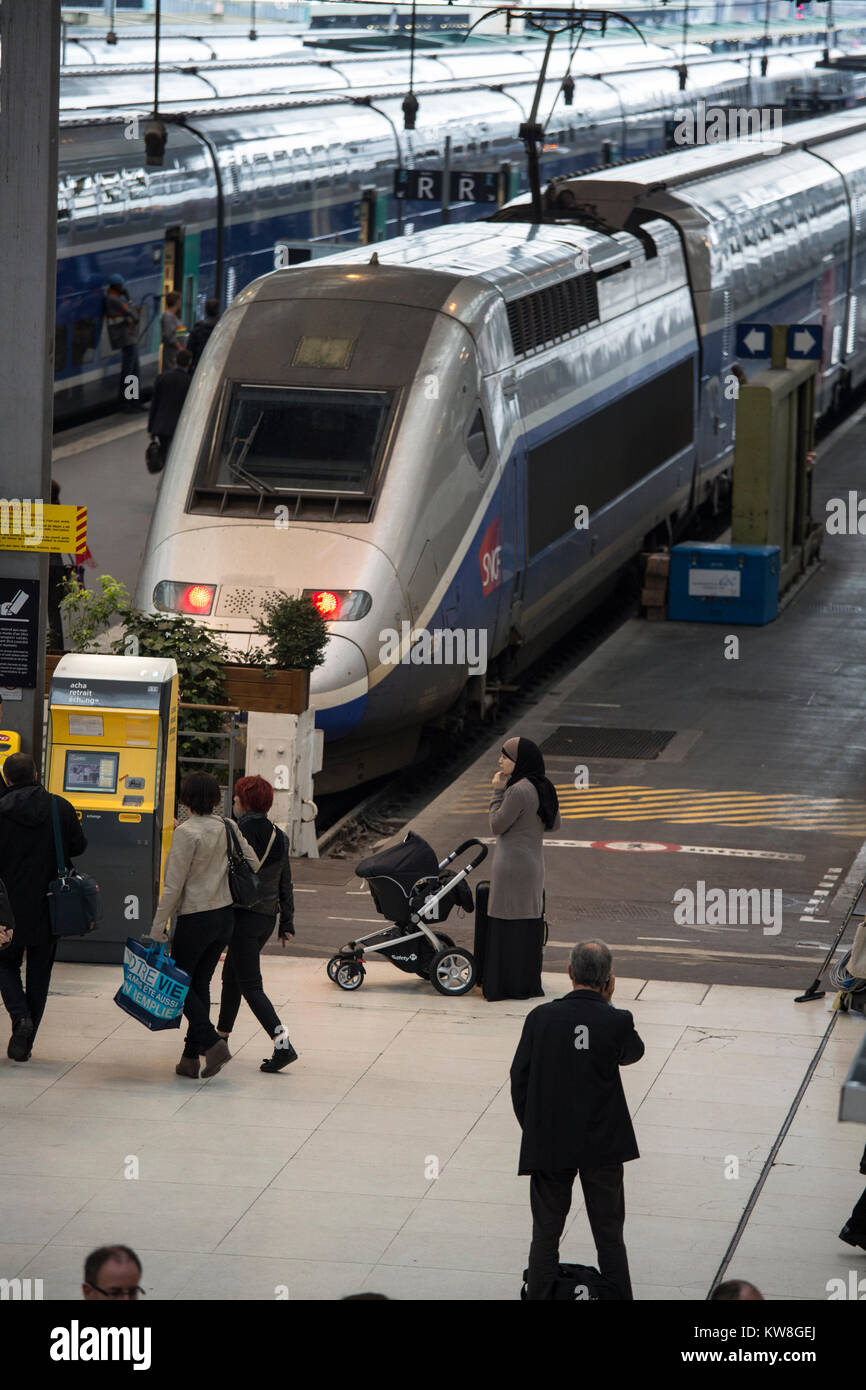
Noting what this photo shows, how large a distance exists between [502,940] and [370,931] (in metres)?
1.72

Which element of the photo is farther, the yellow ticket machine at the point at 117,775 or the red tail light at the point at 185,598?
the red tail light at the point at 185,598

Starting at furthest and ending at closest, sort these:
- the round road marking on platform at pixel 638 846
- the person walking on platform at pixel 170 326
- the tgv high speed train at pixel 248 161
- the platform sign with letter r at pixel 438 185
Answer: the platform sign with letter r at pixel 438 185
the tgv high speed train at pixel 248 161
the person walking on platform at pixel 170 326
the round road marking on platform at pixel 638 846

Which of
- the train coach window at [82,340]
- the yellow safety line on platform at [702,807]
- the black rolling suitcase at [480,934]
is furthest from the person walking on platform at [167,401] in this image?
the black rolling suitcase at [480,934]

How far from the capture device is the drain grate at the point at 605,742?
62.8 ft

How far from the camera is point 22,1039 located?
1085cm

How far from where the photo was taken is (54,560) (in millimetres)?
19984

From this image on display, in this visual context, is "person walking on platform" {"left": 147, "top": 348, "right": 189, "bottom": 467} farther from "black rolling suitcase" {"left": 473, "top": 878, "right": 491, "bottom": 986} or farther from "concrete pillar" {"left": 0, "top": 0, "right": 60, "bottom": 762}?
"black rolling suitcase" {"left": 473, "top": 878, "right": 491, "bottom": 986}

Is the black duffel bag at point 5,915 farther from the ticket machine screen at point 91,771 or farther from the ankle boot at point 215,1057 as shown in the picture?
the ticket machine screen at point 91,771

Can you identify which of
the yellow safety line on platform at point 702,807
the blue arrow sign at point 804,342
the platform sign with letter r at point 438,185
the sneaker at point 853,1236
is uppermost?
the platform sign with letter r at point 438,185

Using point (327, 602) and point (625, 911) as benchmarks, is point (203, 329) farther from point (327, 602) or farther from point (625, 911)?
point (625, 911)

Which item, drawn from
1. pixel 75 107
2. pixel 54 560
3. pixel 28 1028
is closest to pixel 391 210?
pixel 75 107

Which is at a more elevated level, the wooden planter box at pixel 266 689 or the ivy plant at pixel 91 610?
the ivy plant at pixel 91 610

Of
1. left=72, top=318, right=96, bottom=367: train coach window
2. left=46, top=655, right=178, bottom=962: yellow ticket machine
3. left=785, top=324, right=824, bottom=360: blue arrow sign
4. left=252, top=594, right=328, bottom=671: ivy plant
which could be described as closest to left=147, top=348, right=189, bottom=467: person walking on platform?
left=72, top=318, right=96, bottom=367: train coach window

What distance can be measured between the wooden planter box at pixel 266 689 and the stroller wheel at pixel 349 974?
3.41 meters
